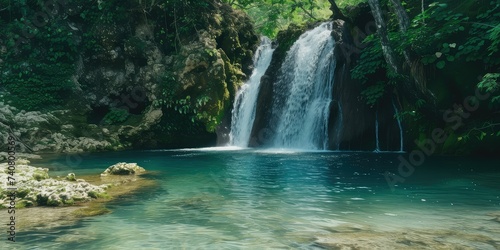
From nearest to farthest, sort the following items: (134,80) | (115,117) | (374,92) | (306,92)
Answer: (374,92)
(306,92)
(115,117)
(134,80)

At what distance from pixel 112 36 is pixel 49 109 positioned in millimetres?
4146

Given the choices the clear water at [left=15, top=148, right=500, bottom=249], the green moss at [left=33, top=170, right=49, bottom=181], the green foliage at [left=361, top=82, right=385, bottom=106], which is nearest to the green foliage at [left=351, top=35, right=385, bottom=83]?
the green foliage at [left=361, top=82, right=385, bottom=106]

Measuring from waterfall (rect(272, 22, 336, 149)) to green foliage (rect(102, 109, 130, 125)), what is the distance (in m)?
6.49

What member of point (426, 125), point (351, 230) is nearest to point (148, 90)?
point (426, 125)

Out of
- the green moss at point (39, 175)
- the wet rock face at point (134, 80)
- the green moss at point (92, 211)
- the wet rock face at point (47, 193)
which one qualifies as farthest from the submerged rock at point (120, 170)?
the wet rock face at point (134, 80)

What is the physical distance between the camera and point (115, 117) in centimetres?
1814

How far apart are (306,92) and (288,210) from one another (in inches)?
476

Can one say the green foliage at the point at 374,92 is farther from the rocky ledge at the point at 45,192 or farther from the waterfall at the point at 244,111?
the rocky ledge at the point at 45,192

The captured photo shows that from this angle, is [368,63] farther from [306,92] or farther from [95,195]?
[95,195]

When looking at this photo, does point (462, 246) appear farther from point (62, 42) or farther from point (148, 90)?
point (62, 42)

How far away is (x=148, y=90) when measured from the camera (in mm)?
18219

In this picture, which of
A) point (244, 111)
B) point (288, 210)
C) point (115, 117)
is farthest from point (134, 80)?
point (288, 210)

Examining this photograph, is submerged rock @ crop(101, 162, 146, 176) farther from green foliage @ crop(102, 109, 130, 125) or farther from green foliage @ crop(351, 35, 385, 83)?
green foliage @ crop(351, 35, 385, 83)

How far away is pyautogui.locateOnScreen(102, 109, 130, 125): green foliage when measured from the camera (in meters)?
18.1
